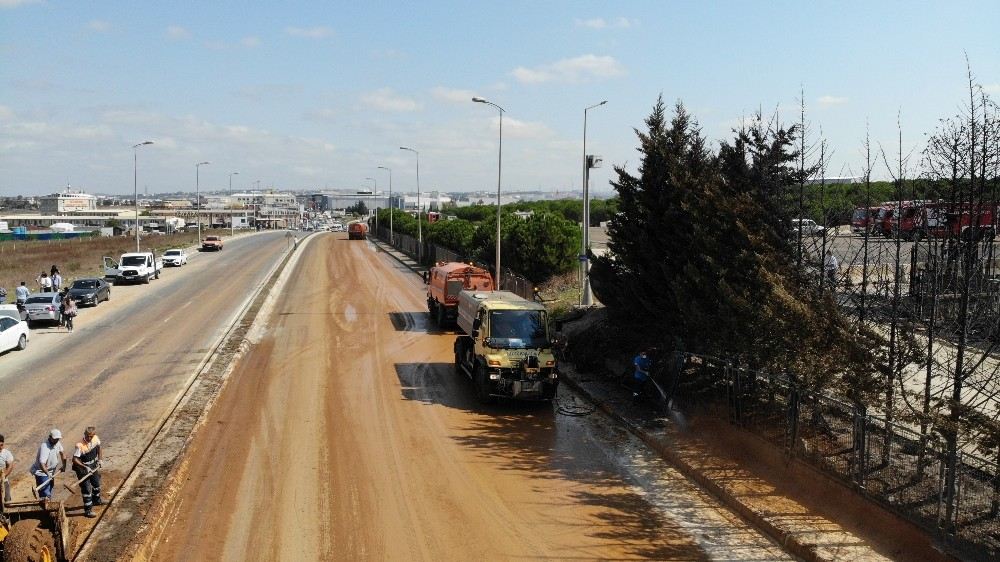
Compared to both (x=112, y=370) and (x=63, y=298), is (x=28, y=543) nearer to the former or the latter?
(x=112, y=370)

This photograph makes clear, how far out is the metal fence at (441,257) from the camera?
1451 inches

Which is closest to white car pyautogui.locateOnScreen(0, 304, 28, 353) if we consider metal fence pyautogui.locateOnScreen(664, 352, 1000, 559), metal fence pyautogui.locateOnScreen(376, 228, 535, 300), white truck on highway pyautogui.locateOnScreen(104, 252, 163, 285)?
metal fence pyautogui.locateOnScreen(376, 228, 535, 300)

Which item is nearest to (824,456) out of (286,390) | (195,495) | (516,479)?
(516,479)

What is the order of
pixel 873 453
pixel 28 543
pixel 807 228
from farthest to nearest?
1. pixel 807 228
2. pixel 873 453
3. pixel 28 543

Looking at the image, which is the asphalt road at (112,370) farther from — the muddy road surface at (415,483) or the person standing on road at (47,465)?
the muddy road surface at (415,483)

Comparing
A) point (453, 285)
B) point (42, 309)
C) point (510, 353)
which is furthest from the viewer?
point (42, 309)

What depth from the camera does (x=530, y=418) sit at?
18.0m

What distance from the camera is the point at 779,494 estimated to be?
12.7 metres

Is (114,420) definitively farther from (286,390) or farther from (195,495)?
(195,495)

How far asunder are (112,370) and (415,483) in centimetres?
1350

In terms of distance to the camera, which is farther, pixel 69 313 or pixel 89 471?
pixel 69 313

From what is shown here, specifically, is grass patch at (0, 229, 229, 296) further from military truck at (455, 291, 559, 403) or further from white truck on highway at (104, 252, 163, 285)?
military truck at (455, 291, 559, 403)

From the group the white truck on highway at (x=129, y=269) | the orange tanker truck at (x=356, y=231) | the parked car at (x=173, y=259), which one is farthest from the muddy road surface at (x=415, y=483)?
the orange tanker truck at (x=356, y=231)

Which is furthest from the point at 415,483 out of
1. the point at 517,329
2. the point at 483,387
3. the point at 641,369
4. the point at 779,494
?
the point at 641,369
